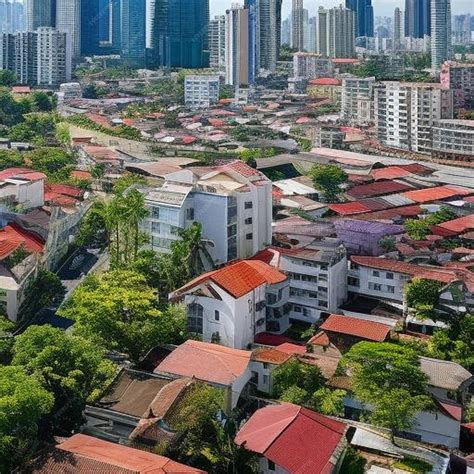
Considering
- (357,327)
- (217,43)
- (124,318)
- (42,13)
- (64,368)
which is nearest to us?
(64,368)

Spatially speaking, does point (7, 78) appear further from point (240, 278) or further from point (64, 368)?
point (64, 368)

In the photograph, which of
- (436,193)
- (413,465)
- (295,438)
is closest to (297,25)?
(436,193)

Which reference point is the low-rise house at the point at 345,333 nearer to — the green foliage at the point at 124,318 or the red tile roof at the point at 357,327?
the red tile roof at the point at 357,327

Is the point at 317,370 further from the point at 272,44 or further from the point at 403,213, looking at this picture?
the point at 272,44

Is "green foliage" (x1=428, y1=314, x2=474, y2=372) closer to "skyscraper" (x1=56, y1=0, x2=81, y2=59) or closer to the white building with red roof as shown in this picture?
the white building with red roof

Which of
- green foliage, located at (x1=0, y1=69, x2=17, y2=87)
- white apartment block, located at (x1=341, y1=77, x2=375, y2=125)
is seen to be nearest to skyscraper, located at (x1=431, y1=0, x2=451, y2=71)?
white apartment block, located at (x1=341, y1=77, x2=375, y2=125)

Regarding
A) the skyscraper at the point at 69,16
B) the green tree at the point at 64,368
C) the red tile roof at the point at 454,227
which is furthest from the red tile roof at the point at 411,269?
the skyscraper at the point at 69,16
